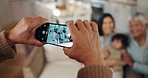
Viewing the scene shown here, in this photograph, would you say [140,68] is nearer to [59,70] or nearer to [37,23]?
[59,70]

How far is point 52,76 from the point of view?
0.91 metres

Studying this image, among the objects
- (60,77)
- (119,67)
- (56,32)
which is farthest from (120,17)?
(56,32)

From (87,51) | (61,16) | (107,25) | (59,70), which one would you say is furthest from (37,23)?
(107,25)

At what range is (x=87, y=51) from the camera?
358 millimetres

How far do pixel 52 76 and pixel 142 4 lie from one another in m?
0.53

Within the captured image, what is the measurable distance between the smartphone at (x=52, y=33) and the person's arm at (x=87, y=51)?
2.5 inches

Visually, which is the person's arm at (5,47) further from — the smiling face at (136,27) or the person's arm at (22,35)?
the smiling face at (136,27)

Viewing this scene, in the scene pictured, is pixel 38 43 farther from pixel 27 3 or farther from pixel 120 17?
pixel 120 17

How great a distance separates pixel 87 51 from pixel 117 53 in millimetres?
860

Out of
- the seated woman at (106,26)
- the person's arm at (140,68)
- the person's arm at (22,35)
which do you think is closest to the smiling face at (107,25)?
the seated woman at (106,26)

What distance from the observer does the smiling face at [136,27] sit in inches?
41.6

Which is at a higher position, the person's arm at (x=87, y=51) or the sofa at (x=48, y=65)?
the person's arm at (x=87, y=51)

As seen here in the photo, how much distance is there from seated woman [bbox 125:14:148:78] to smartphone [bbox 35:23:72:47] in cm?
69

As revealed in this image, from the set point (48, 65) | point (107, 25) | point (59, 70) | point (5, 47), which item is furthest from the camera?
point (107, 25)
